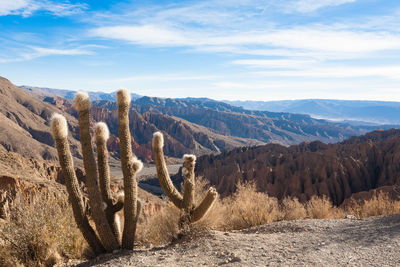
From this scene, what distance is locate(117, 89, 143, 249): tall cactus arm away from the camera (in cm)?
746

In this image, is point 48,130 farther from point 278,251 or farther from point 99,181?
point 278,251

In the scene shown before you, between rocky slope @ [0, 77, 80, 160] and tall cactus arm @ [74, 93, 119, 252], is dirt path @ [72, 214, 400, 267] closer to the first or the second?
tall cactus arm @ [74, 93, 119, 252]

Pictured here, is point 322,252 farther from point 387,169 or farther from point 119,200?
point 387,169

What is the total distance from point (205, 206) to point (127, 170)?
227cm

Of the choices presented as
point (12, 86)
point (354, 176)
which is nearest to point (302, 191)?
point (354, 176)

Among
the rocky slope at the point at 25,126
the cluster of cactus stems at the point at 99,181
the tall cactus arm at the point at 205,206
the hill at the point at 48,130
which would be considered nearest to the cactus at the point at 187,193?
the tall cactus arm at the point at 205,206

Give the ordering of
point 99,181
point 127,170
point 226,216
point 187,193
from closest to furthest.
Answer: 1. point 127,170
2. point 99,181
3. point 187,193
4. point 226,216

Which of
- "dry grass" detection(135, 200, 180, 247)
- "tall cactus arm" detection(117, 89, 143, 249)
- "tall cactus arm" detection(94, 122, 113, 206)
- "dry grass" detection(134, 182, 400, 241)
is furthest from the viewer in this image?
"dry grass" detection(134, 182, 400, 241)

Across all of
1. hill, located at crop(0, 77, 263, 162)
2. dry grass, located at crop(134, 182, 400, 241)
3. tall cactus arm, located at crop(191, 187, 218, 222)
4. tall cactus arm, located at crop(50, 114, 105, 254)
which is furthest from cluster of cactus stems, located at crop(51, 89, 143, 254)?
hill, located at crop(0, 77, 263, 162)

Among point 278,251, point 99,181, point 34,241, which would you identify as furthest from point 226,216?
point 34,241

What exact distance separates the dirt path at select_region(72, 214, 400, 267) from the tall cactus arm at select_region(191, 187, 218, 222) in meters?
0.51

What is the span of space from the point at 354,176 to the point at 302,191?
23.8 feet

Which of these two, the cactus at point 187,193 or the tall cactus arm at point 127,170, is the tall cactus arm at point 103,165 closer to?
the tall cactus arm at point 127,170

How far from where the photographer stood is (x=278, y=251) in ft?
22.7
